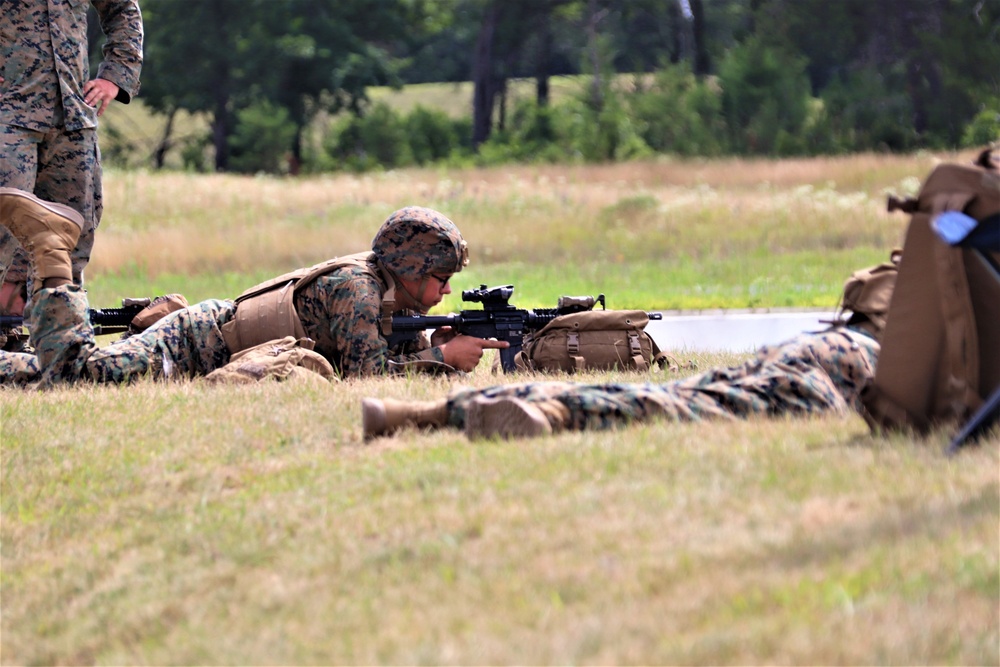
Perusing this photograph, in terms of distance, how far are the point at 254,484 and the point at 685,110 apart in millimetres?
44175

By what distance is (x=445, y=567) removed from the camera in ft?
13.3

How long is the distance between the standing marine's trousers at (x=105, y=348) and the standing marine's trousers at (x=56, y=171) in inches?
30.2

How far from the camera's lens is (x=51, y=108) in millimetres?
8086

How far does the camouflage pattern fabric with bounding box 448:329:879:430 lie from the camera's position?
17.9 feet

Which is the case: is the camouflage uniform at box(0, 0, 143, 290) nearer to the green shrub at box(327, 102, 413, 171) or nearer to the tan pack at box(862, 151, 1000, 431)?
the tan pack at box(862, 151, 1000, 431)

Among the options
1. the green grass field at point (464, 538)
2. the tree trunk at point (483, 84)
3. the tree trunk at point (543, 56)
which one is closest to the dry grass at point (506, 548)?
the green grass field at point (464, 538)

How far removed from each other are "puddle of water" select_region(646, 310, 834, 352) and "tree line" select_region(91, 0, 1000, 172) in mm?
27252

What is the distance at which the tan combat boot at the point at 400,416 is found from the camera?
573 cm

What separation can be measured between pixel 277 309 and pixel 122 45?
2358 mm

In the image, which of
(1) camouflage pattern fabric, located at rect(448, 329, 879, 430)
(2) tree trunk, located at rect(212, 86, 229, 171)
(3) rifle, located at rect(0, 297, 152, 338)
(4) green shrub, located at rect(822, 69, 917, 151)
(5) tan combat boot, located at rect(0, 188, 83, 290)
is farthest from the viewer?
(2) tree trunk, located at rect(212, 86, 229, 171)

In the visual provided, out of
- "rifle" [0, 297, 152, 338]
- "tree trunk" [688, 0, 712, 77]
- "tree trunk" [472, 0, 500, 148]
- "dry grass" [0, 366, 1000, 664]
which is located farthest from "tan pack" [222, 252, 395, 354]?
"tree trunk" [688, 0, 712, 77]

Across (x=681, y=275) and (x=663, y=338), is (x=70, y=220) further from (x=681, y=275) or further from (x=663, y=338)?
(x=681, y=275)

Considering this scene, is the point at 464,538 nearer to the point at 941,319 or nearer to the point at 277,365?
the point at 941,319

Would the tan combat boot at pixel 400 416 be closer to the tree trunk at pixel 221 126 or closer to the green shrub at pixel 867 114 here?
the green shrub at pixel 867 114
